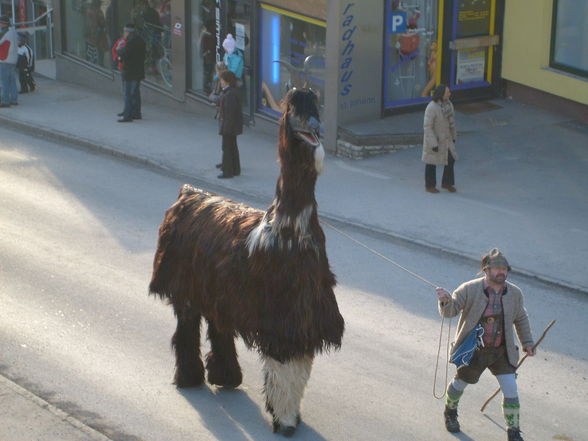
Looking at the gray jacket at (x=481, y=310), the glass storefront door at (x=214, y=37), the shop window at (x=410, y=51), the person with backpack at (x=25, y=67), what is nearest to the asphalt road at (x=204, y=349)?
the gray jacket at (x=481, y=310)

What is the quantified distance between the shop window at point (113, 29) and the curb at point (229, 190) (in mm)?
3462

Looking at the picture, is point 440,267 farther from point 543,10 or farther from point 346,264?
point 543,10

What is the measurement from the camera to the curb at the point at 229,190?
1229 centimetres

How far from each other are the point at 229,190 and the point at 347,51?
3.35 m

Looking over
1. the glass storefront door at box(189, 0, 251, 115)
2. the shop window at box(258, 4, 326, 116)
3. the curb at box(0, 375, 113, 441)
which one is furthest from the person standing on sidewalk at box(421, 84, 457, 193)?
the curb at box(0, 375, 113, 441)

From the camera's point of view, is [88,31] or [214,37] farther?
[88,31]

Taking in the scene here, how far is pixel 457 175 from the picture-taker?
16469mm

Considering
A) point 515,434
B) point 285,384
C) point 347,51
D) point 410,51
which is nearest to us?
point 515,434

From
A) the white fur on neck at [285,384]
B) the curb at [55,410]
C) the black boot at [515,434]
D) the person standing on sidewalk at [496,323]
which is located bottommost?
the curb at [55,410]

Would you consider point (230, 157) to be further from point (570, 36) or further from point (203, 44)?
point (570, 36)

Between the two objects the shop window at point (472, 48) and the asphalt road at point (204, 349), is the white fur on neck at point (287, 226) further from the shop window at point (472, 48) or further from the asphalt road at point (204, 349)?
the shop window at point (472, 48)

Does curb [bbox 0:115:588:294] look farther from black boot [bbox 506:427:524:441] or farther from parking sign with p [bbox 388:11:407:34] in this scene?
parking sign with p [bbox 388:11:407:34]

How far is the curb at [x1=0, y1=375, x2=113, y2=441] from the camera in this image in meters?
8.46

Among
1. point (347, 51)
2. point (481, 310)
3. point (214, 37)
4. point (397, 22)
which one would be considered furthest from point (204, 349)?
point (214, 37)
